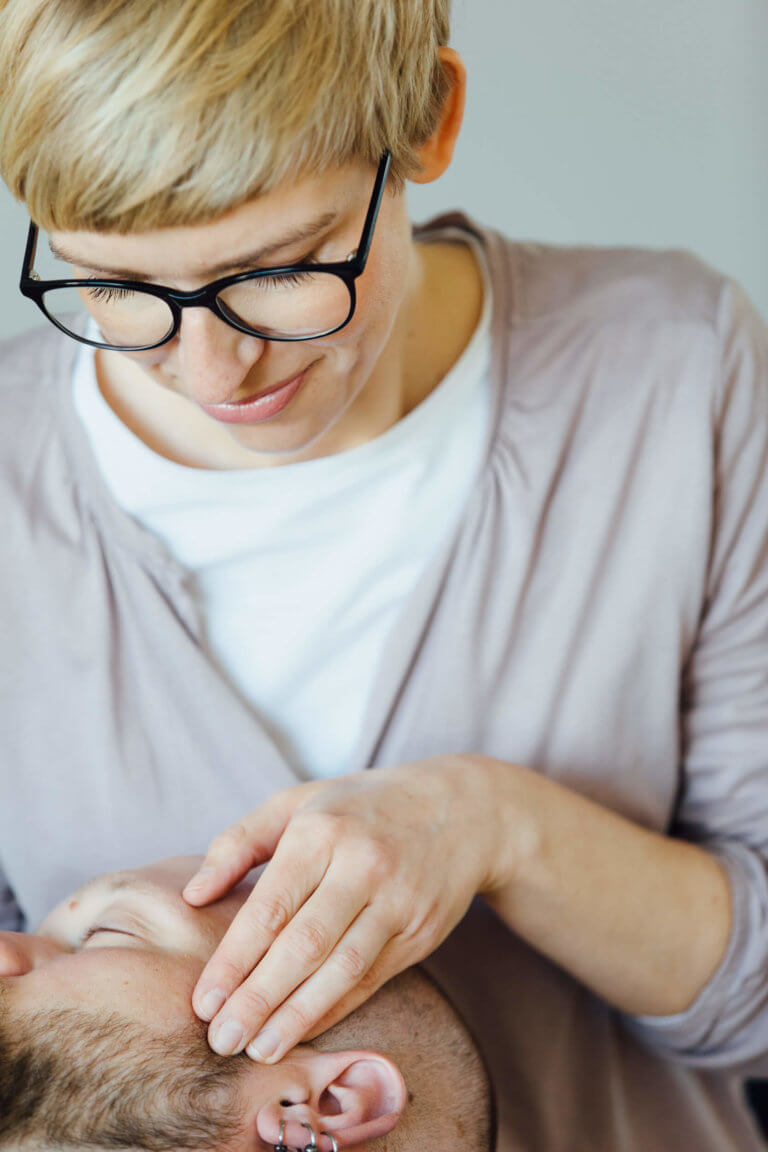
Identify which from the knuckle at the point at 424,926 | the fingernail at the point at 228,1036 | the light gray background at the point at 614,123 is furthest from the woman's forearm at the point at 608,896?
the light gray background at the point at 614,123

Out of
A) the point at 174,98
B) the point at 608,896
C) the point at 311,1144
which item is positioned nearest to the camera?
the point at 174,98

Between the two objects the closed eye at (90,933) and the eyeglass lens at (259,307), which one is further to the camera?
the closed eye at (90,933)

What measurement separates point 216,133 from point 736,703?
35.0 inches

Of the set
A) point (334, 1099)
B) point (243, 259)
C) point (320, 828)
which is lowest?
point (334, 1099)

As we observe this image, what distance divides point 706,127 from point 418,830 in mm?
1691

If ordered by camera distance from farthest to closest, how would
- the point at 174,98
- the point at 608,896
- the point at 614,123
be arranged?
the point at 614,123, the point at 608,896, the point at 174,98

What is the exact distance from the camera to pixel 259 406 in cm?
104

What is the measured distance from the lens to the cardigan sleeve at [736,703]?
1.28m

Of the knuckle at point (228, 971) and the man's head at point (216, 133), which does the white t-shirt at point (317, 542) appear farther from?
the knuckle at point (228, 971)

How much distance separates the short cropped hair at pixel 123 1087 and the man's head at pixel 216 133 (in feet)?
1.76

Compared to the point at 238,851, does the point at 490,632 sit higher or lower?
higher

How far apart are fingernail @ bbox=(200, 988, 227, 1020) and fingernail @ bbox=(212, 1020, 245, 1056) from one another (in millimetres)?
21

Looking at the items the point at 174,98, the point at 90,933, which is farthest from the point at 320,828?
the point at 174,98

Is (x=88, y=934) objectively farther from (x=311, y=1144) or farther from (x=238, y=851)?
(x=311, y=1144)
